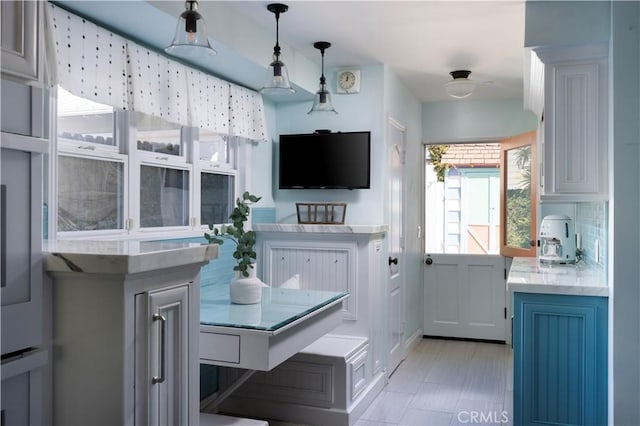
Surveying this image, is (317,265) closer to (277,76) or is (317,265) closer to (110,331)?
(277,76)

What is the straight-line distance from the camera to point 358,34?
350 cm

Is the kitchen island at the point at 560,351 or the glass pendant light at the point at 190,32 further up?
the glass pendant light at the point at 190,32

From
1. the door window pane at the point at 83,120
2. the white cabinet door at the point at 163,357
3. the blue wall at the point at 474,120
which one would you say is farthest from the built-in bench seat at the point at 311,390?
the blue wall at the point at 474,120

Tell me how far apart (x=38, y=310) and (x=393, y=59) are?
335 centimetres

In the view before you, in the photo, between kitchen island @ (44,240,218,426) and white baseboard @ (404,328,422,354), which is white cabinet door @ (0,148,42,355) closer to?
kitchen island @ (44,240,218,426)

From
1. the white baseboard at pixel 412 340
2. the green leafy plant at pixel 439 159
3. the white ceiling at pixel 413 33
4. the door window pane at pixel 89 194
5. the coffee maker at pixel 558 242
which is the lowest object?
the white baseboard at pixel 412 340

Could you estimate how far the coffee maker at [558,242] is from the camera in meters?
3.81

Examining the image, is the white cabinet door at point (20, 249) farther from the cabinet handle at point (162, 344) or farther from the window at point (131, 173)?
the window at point (131, 173)

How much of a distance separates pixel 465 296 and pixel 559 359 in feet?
9.85

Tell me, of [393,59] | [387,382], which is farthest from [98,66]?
[387,382]

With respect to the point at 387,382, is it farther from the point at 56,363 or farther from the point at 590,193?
the point at 56,363

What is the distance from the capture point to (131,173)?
2.92 m

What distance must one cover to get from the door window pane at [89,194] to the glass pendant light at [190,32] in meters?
0.77

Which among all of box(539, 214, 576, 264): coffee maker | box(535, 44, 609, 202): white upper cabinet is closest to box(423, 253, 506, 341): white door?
box(539, 214, 576, 264): coffee maker
